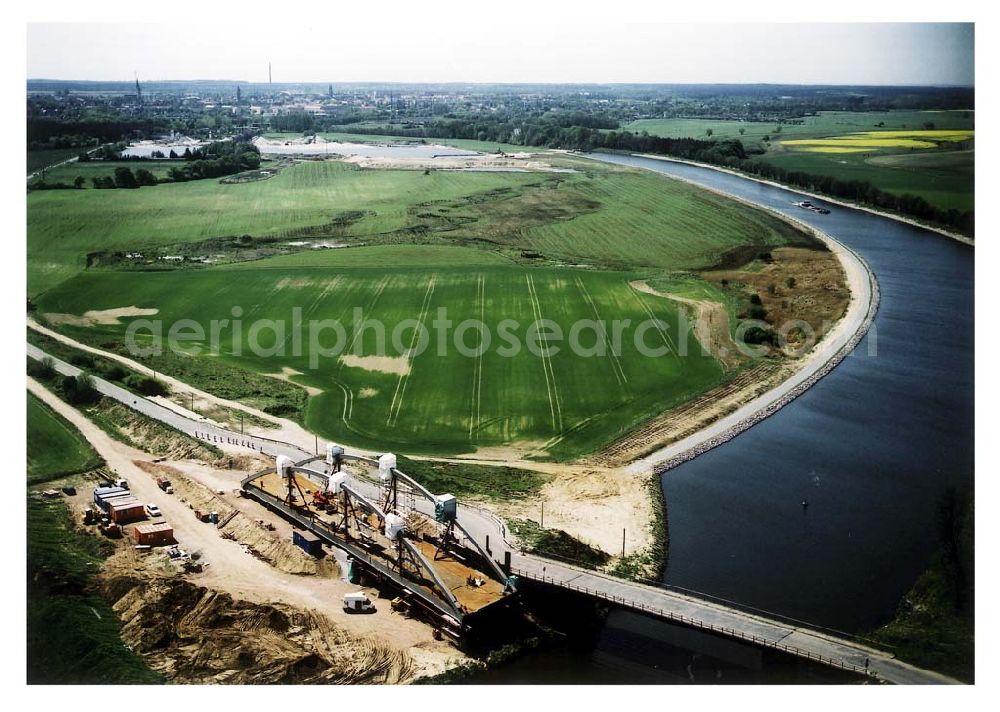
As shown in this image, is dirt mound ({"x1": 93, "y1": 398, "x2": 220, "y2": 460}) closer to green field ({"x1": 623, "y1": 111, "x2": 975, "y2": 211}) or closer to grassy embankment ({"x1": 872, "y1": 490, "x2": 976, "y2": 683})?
grassy embankment ({"x1": 872, "y1": 490, "x2": 976, "y2": 683})

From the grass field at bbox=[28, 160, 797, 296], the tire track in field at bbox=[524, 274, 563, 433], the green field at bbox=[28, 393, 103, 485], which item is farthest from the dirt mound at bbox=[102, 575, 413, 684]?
the grass field at bbox=[28, 160, 797, 296]

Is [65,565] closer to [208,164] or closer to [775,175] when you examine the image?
[208,164]

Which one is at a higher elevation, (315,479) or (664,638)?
(315,479)

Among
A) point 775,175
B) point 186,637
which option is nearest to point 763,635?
point 186,637

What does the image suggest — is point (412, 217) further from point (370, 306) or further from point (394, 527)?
point (394, 527)

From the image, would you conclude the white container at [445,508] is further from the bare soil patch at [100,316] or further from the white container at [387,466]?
the bare soil patch at [100,316]

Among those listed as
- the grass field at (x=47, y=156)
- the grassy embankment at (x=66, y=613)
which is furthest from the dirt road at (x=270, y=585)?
the grass field at (x=47, y=156)
